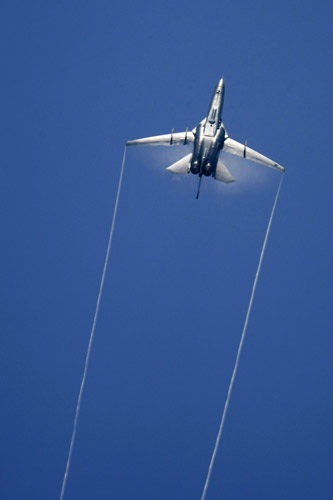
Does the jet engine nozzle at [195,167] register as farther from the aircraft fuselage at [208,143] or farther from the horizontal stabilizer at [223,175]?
the horizontal stabilizer at [223,175]

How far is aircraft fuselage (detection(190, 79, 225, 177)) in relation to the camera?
3612 cm

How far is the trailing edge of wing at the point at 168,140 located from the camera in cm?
3809

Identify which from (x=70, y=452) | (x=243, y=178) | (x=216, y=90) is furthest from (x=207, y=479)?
(x=216, y=90)

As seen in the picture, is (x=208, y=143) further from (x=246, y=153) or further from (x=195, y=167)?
(x=246, y=153)

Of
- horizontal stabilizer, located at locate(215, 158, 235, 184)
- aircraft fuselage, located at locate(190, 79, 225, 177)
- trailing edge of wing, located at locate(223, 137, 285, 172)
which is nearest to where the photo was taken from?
aircraft fuselage, located at locate(190, 79, 225, 177)

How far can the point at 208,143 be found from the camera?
118 feet

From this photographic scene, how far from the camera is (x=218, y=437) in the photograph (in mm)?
38469

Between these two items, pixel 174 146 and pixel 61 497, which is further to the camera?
pixel 174 146

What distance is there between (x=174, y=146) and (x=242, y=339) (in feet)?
37.2

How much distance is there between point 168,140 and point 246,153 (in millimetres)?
4243

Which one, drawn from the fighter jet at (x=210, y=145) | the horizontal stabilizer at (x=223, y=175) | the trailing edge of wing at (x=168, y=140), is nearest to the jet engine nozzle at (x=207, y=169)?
the fighter jet at (x=210, y=145)

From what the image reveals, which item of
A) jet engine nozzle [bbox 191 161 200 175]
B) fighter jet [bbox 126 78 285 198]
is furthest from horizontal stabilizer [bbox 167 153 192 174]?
jet engine nozzle [bbox 191 161 200 175]

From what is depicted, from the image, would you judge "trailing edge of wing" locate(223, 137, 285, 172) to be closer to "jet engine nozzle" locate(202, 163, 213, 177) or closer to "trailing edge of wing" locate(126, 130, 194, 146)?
"trailing edge of wing" locate(126, 130, 194, 146)

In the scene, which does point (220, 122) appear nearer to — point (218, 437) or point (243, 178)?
point (243, 178)
